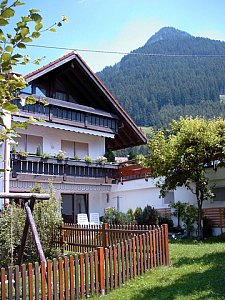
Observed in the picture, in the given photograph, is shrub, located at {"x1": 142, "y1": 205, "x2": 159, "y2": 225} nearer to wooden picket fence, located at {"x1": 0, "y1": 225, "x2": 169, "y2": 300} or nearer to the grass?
the grass

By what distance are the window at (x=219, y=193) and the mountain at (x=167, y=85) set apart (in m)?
84.5

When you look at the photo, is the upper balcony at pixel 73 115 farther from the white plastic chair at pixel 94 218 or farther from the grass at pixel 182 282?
the grass at pixel 182 282

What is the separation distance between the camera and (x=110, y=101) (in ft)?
76.9

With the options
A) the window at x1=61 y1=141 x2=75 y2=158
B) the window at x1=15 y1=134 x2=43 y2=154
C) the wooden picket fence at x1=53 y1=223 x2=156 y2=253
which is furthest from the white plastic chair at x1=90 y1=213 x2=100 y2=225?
the wooden picket fence at x1=53 y1=223 x2=156 y2=253

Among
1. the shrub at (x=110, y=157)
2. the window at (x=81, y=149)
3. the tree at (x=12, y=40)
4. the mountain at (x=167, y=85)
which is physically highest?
the mountain at (x=167, y=85)

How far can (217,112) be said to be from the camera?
319 feet

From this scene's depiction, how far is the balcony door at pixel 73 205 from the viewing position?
78.1ft

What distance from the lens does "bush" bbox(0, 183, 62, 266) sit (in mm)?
11863

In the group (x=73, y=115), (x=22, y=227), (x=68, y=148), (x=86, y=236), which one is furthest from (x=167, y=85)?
(x=22, y=227)

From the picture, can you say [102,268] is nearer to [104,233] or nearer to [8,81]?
[104,233]

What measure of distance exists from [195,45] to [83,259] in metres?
188

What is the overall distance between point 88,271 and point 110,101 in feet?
52.8

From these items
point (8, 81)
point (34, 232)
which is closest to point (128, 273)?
point (34, 232)

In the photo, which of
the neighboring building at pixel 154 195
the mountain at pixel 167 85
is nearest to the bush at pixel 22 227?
the neighboring building at pixel 154 195
